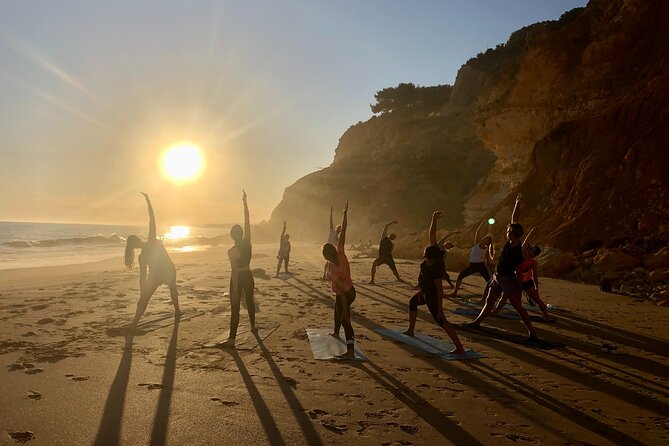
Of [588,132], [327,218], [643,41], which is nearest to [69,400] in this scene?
[588,132]

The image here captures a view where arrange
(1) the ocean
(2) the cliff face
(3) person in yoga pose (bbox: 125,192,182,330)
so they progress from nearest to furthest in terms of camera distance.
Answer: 1. (3) person in yoga pose (bbox: 125,192,182,330)
2. (2) the cliff face
3. (1) the ocean

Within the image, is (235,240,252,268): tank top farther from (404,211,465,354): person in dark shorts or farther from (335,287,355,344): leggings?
(404,211,465,354): person in dark shorts

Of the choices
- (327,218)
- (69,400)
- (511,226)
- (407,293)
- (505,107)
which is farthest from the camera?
(327,218)

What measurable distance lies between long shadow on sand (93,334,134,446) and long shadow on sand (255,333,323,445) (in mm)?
1380

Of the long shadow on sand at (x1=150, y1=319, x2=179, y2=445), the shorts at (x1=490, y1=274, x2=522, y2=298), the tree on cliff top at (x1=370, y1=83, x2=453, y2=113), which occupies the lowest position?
the long shadow on sand at (x1=150, y1=319, x2=179, y2=445)

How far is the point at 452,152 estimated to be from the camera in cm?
4706

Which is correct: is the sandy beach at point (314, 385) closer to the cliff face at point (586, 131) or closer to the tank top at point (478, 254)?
the tank top at point (478, 254)

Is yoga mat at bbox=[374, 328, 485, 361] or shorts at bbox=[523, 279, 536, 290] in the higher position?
shorts at bbox=[523, 279, 536, 290]

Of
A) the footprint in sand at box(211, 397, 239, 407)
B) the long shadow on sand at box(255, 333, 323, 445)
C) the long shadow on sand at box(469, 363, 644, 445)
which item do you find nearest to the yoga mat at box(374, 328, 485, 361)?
the long shadow on sand at box(469, 363, 644, 445)

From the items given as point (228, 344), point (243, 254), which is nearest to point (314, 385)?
point (228, 344)

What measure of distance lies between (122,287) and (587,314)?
453 inches

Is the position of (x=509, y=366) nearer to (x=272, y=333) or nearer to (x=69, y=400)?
(x=272, y=333)

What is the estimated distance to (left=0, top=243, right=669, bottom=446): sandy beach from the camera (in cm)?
328

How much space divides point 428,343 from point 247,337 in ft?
8.71
